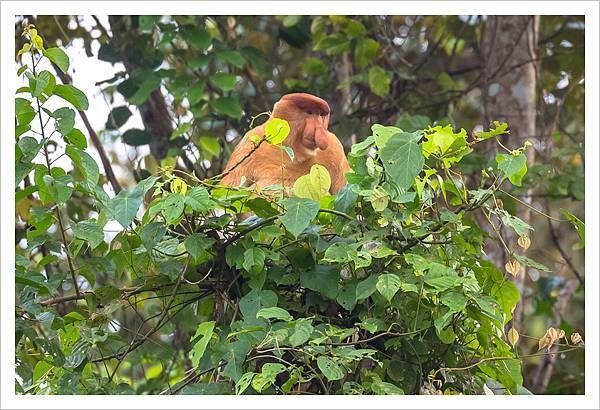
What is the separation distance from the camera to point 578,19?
529 cm

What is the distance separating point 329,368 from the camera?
203 cm

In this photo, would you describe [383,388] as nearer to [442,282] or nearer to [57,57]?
[442,282]

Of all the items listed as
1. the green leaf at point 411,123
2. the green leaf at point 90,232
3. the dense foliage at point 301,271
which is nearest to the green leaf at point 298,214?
the dense foliage at point 301,271

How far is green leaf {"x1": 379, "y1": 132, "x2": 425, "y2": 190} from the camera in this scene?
2.09 meters

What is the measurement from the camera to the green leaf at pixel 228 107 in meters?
4.34

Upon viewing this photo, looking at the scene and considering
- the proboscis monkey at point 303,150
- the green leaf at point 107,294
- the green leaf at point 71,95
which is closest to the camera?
the green leaf at point 71,95

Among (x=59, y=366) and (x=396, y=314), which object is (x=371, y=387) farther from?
(x=59, y=366)

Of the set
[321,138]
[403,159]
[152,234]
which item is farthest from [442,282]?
[321,138]

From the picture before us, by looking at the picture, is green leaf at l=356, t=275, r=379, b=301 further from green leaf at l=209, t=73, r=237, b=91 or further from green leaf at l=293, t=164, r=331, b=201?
green leaf at l=209, t=73, r=237, b=91

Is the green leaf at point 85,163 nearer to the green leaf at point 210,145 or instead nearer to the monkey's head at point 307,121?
the monkey's head at point 307,121

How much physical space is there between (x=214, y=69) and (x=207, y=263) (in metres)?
2.55

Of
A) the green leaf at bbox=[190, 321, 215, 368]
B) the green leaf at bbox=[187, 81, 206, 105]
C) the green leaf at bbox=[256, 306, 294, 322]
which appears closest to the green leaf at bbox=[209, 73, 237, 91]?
the green leaf at bbox=[187, 81, 206, 105]

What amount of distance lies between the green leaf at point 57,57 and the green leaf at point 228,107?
80.9 inches

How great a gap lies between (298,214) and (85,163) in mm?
519
